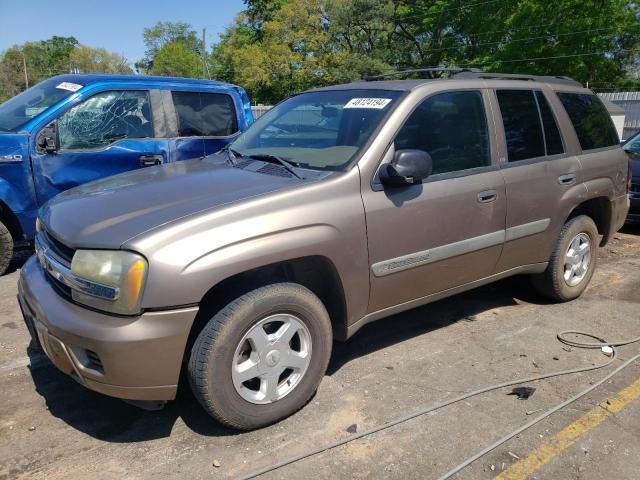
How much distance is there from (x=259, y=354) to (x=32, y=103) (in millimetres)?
4291

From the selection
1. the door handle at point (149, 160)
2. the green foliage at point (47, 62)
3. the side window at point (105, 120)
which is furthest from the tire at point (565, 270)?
the green foliage at point (47, 62)

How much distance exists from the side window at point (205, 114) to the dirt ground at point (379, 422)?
9.47ft

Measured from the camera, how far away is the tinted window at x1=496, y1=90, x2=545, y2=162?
3943 mm

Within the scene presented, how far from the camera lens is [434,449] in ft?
9.04

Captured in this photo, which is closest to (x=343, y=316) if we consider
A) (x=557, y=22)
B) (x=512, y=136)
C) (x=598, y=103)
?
(x=512, y=136)

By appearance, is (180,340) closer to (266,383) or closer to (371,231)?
(266,383)

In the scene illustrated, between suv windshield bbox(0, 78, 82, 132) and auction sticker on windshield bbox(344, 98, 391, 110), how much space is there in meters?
3.25

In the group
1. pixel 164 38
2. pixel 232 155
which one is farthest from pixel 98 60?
pixel 232 155

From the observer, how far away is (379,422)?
2982 mm

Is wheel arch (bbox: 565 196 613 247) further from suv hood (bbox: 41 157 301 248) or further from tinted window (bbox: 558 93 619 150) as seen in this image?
suv hood (bbox: 41 157 301 248)

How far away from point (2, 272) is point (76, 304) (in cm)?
339

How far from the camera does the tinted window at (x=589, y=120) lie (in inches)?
179

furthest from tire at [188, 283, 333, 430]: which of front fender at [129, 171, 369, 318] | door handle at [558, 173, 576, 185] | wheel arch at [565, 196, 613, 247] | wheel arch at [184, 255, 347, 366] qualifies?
wheel arch at [565, 196, 613, 247]

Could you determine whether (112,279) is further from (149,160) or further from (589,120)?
(589,120)
